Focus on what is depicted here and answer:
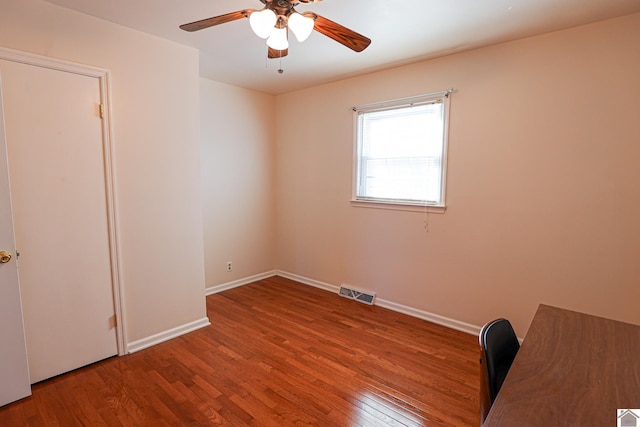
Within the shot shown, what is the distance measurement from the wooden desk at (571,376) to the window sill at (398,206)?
66.3 inches

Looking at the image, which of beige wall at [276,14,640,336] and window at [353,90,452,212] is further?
window at [353,90,452,212]

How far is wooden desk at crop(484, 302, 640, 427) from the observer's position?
933mm

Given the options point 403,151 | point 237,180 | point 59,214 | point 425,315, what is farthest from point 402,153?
point 59,214

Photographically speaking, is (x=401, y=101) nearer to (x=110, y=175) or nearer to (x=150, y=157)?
(x=150, y=157)

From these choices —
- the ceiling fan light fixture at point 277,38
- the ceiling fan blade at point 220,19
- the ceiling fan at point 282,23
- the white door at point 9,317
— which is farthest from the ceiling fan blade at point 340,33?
the white door at point 9,317

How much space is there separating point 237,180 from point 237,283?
1338 millimetres

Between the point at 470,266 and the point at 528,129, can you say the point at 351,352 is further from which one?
the point at 528,129

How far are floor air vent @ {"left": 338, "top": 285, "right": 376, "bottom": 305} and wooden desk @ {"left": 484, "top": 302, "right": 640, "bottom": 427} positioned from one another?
2.21 metres

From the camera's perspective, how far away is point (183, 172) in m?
2.85

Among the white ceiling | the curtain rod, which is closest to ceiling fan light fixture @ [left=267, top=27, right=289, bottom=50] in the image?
the white ceiling

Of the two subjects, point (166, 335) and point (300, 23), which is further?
point (166, 335)

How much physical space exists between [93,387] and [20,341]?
529 millimetres

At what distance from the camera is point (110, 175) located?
2.40 meters

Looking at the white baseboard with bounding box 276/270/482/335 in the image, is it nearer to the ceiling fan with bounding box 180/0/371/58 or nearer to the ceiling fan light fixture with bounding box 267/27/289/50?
the ceiling fan with bounding box 180/0/371/58
